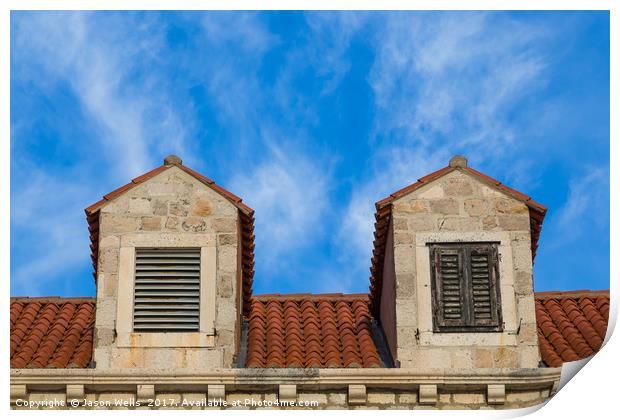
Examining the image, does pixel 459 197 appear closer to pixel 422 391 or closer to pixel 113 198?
pixel 422 391

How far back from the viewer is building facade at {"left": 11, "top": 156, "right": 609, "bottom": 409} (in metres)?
17.8

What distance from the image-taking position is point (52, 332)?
19469mm

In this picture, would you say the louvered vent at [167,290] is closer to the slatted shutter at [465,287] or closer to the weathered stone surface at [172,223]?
the weathered stone surface at [172,223]

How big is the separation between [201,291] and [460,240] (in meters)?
2.79

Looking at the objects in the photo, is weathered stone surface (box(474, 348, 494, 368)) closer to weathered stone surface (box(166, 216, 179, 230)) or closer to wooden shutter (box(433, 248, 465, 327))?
wooden shutter (box(433, 248, 465, 327))

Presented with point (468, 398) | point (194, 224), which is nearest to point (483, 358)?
point (468, 398)

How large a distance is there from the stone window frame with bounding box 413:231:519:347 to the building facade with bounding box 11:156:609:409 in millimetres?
15

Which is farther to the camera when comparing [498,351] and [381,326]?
[381,326]

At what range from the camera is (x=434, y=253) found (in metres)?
18.6

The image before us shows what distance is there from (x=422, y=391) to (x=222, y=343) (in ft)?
7.04

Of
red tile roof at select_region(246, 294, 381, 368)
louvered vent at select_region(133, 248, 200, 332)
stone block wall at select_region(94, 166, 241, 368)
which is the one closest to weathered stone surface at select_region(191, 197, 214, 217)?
stone block wall at select_region(94, 166, 241, 368)
